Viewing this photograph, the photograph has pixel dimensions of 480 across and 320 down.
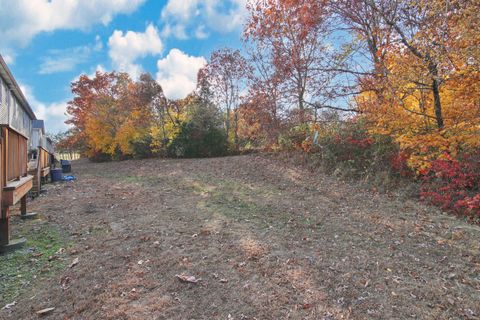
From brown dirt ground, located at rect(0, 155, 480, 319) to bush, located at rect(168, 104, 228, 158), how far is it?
8.64m

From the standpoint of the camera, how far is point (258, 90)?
37.6 ft

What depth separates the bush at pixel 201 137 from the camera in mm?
14773

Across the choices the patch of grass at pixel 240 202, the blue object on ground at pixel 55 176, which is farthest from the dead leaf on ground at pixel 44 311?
the blue object on ground at pixel 55 176

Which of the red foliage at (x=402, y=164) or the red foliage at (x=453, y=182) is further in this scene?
the red foliage at (x=402, y=164)

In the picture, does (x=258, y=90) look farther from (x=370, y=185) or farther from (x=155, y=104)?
(x=155, y=104)

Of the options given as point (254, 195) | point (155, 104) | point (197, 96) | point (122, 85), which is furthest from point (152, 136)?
point (254, 195)

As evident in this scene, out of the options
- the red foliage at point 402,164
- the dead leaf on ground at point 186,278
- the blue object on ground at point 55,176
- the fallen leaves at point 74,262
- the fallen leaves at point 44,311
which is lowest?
the fallen leaves at point 44,311

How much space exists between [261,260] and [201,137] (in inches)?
473

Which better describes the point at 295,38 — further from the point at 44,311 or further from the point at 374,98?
the point at 44,311

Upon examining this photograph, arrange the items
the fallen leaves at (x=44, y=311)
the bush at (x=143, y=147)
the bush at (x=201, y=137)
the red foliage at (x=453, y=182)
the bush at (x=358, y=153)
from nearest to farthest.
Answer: the fallen leaves at (x=44, y=311), the red foliage at (x=453, y=182), the bush at (x=358, y=153), the bush at (x=201, y=137), the bush at (x=143, y=147)

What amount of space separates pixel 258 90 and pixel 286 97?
7.04 ft

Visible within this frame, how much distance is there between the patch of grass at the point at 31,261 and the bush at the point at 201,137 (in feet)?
34.5

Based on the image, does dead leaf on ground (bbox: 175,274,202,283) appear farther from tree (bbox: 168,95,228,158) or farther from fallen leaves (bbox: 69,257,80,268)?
tree (bbox: 168,95,228,158)

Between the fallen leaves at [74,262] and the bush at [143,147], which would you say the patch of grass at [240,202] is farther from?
the bush at [143,147]
